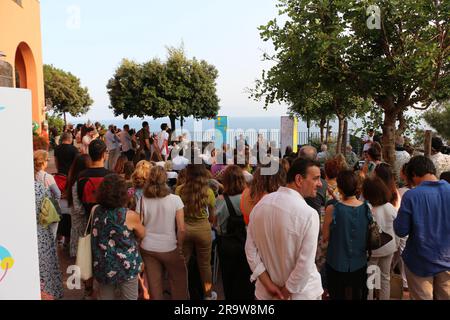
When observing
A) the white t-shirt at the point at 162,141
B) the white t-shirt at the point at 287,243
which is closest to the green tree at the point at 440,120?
the white t-shirt at the point at 162,141

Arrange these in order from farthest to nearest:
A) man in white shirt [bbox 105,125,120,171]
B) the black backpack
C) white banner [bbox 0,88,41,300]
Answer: man in white shirt [bbox 105,125,120,171] → the black backpack → white banner [bbox 0,88,41,300]

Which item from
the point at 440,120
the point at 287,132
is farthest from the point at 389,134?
the point at 440,120

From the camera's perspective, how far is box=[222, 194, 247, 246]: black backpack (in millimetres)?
4070

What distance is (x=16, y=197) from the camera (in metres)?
2.05

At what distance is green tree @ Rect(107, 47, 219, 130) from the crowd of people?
69.3ft

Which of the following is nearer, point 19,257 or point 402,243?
point 19,257

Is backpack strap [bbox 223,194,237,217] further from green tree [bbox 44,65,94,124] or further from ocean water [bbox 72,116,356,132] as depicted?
green tree [bbox 44,65,94,124]

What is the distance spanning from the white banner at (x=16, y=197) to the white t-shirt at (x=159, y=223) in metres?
1.87

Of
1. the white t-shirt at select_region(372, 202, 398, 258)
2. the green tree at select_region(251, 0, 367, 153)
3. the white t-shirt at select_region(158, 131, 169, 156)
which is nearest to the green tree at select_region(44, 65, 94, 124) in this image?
the white t-shirt at select_region(158, 131, 169, 156)

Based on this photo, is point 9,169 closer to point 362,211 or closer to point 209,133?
point 362,211

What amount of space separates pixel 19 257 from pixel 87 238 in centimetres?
141

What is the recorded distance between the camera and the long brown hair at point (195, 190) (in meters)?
4.27

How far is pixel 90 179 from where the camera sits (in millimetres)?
4410
